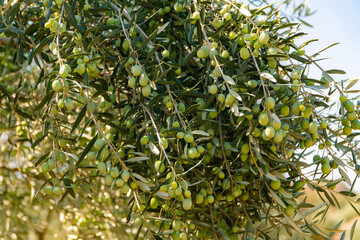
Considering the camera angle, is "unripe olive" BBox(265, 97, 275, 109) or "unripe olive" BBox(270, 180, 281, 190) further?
"unripe olive" BBox(270, 180, 281, 190)

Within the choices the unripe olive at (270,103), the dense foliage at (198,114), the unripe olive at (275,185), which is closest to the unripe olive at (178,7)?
the dense foliage at (198,114)

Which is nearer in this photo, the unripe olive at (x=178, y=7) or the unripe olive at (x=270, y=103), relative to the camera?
the unripe olive at (x=270, y=103)

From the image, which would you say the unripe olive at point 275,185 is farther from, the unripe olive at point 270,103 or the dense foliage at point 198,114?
the unripe olive at point 270,103

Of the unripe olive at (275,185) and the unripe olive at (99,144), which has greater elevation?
the unripe olive at (99,144)

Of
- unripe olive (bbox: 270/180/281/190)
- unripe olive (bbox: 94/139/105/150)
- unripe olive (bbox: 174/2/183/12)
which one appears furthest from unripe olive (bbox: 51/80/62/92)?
unripe olive (bbox: 270/180/281/190)

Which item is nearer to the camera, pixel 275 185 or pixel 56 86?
pixel 56 86

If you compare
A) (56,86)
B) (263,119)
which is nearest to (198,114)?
(263,119)

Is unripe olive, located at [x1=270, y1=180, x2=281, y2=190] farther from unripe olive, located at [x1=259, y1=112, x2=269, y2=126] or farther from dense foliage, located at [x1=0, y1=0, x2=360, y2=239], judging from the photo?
unripe olive, located at [x1=259, y1=112, x2=269, y2=126]

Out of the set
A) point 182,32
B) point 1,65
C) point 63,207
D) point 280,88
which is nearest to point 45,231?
point 63,207

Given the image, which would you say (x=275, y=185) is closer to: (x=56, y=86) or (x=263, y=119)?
(x=263, y=119)

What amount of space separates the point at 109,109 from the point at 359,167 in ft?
1.94

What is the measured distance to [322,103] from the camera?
2.81 feet

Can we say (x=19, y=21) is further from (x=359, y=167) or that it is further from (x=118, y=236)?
(x=118, y=236)

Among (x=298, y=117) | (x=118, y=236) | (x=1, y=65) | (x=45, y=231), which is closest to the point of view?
(x=298, y=117)
